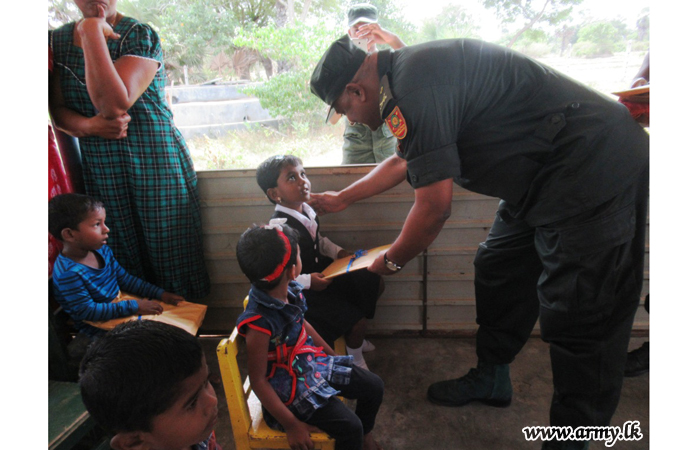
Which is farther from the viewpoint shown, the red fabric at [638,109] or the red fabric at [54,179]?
the red fabric at [54,179]

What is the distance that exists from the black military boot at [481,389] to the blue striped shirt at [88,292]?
5.31 ft

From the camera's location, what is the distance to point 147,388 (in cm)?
97

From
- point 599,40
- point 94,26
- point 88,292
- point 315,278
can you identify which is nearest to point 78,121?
point 94,26

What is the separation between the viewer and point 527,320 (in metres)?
2.04

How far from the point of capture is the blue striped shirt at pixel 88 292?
6.32ft

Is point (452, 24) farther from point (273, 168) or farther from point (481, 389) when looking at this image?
point (481, 389)

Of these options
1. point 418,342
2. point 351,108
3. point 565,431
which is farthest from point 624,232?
point 418,342

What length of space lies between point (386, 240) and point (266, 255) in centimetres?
117

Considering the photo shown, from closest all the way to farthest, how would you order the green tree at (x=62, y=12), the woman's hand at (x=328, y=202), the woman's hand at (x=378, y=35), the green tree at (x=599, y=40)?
1. the woman's hand at (x=328, y=202)
2. the woman's hand at (x=378, y=35)
3. the green tree at (x=599, y=40)
4. the green tree at (x=62, y=12)

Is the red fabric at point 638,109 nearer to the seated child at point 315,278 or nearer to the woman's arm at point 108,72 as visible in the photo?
the seated child at point 315,278

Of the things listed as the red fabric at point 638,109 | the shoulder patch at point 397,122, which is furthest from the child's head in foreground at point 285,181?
the red fabric at point 638,109

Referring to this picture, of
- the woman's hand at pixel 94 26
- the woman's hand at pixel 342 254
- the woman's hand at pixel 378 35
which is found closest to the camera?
the woman's hand at pixel 94 26

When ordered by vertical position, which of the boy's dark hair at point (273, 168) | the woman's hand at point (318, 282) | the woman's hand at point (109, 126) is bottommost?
the woman's hand at point (318, 282)

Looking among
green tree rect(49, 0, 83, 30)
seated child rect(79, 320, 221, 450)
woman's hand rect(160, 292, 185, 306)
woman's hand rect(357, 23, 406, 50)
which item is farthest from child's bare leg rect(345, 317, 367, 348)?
green tree rect(49, 0, 83, 30)
